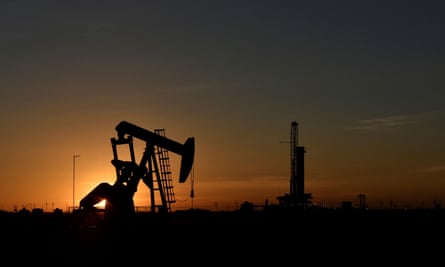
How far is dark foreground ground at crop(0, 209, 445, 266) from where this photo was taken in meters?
32.9

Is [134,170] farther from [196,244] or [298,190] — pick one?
[298,190]

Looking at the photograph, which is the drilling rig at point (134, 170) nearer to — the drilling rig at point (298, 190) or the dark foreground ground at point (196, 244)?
the dark foreground ground at point (196, 244)

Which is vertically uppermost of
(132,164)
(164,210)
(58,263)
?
(132,164)

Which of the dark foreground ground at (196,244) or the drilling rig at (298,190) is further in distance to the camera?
the drilling rig at (298,190)

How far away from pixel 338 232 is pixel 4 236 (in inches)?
797

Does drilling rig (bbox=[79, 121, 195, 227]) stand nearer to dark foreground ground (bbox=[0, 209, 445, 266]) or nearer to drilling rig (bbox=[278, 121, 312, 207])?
dark foreground ground (bbox=[0, 209, 445, 266])

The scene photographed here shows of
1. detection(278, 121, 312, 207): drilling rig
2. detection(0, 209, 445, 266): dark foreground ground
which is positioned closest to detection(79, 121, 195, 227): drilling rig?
detection(0, 209, 445, 266): dark foreground ground

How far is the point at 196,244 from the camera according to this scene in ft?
122

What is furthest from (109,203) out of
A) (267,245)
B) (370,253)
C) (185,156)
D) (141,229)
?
(370,253)

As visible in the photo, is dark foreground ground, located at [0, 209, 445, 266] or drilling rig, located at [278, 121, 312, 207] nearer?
dark foreground ground, located at [0, 209, 445, 266]

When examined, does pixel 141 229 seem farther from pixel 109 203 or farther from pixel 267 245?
pixel 267 245

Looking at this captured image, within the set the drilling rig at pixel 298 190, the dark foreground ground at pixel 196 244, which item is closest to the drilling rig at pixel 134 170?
the dark foreground ground at pixel 196 244

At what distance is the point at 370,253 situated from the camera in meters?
36.5

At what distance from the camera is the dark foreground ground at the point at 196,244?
32938 millimetres
